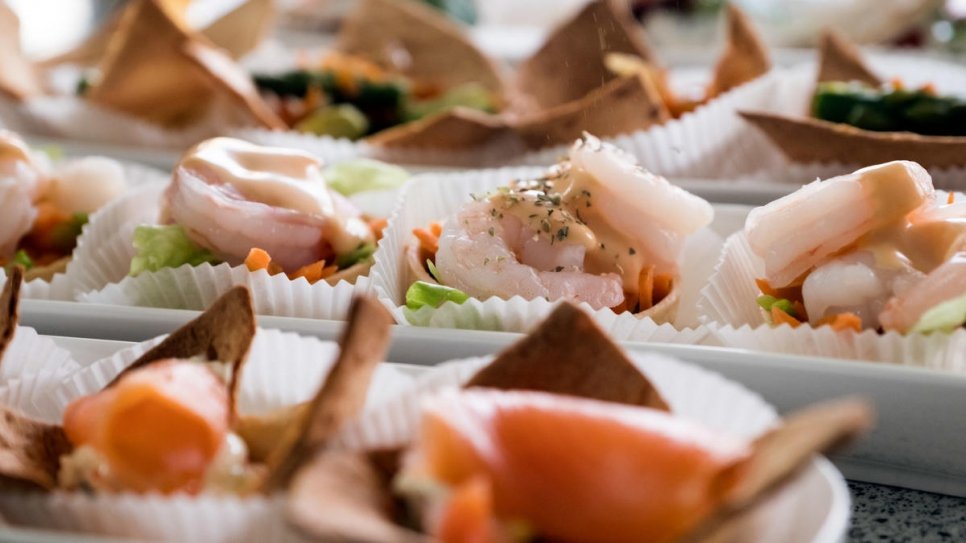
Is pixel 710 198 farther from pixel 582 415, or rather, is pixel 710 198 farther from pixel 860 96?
pixel 582 415

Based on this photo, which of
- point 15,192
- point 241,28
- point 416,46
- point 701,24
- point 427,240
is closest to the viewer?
point 427,240

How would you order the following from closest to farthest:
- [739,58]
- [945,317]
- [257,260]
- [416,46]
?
[945,317]
[257,260]
[739,58]
[416,46]

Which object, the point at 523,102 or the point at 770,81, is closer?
the point at 770,81

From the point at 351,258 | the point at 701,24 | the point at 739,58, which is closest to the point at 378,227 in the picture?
the point at 351,258

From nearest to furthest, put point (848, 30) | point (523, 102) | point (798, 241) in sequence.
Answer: point (798, 241), point (523, 102), point (848, 30)

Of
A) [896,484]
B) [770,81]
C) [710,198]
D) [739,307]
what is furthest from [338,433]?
[770,81]

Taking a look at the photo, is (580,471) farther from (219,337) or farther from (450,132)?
(450,132)

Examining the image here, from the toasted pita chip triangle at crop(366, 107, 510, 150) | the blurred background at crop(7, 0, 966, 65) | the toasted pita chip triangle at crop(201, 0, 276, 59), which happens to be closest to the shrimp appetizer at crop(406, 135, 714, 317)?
the toasted pita chip triangle at crop(366, 107, 510, 150)
